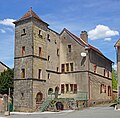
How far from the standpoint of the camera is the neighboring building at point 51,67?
3922cm

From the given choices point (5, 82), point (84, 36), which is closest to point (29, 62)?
point (5, 82)

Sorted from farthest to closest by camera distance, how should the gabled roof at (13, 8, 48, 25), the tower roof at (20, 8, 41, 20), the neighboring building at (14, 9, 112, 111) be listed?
1. the tower roof at (20, 8, 41, 20)
2. the gabled roof at (13, 8, 48, 25)
3. the neighboring building at (14, 9, 112, 111)

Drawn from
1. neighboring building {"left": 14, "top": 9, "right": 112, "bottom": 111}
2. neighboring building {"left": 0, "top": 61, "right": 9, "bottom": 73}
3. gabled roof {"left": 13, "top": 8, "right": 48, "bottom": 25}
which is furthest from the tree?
gabled roof {"left": 13, "top": 8, "right": 48, "bottom": 25}

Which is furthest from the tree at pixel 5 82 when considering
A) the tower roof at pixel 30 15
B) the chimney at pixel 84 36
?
the chimney at pixel 84 36

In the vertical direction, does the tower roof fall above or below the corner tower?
above

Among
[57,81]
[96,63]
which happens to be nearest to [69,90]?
[57,81]

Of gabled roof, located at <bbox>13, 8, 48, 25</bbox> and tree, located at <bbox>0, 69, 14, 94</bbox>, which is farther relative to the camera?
tree, located at <bbox>0, 69, 14, 94</bbox>

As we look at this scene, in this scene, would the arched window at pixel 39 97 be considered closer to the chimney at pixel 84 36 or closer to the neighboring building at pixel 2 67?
the chimney at pixel 84 36

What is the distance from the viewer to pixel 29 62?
39.2 meters

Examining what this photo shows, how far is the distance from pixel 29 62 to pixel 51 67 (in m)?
5.33

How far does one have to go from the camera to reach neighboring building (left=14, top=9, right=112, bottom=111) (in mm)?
39219

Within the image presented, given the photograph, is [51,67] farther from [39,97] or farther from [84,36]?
[84,36]

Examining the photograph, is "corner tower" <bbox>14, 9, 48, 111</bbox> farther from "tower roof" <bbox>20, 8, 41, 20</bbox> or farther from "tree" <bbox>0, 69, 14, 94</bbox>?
"tree" <bbox>0, 69, 14, 94</bbox>

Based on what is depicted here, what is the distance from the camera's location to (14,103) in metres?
40.1
